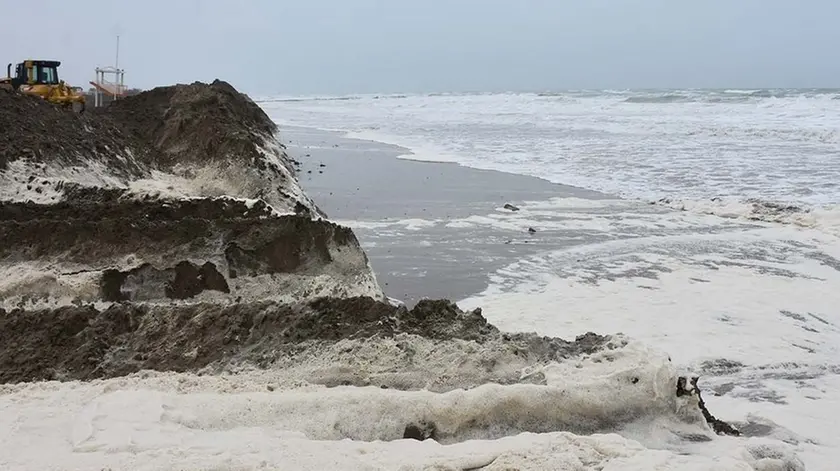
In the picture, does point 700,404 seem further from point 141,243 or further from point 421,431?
point 141,243

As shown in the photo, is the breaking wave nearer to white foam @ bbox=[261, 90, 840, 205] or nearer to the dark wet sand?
white foam @ bbox=[261, 90, 840, 205]

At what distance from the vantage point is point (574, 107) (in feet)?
158

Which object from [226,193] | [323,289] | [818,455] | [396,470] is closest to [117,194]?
[226,193]

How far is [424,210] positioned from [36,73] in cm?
1740

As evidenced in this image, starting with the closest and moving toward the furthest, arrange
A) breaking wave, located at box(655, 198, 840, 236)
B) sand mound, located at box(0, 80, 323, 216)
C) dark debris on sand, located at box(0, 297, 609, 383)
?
dark debris on sand, located at box(0, 297, 609, 383) < sand mound, located at box(0, 80, 323, 216) < breaking wave, located at box(655, 198, 840, 236)

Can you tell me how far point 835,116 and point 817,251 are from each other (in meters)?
27.6

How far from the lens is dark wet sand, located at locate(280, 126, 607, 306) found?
26.7ft

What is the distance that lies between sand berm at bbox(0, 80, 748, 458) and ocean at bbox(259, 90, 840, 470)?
3.48 ft

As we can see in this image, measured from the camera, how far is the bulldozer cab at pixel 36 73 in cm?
2258

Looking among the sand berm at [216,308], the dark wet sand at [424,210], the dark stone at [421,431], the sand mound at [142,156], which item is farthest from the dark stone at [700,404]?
the sand mound at [142,156]

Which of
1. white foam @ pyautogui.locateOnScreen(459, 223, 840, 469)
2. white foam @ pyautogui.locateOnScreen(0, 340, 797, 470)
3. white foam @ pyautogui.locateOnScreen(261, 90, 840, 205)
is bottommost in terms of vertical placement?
white foam @ pyautogui.locateOnScreen(459, 223, 840, 469)

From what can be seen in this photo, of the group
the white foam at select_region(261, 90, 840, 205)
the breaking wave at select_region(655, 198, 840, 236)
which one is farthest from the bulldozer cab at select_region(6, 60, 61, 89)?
the breaking wave at select_region(655, 198, 840, 236)

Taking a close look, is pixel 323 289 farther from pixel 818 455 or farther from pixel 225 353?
pixel 818 455

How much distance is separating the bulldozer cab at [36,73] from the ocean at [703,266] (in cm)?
1254
